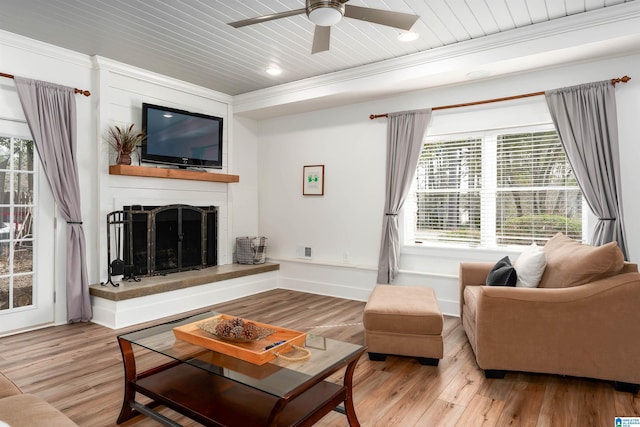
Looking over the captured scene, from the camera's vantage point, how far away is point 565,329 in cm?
254

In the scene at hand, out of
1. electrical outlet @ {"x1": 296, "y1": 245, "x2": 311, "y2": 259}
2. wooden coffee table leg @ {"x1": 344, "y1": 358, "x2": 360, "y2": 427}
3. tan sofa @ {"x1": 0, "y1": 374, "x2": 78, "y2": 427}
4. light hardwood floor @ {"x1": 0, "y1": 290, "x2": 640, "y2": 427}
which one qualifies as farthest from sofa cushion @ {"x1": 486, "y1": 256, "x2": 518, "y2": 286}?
electrical outlet @ {"x1": 296, "y1": 245, "x2": 311, "y2": 259}

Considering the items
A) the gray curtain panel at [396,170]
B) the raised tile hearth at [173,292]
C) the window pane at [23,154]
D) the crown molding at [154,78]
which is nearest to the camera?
the window pane at [23,154]

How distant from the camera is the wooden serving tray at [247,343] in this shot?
1.91m

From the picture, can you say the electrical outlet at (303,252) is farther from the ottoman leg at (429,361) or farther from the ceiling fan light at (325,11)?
the ceiling fan light at (325,11)

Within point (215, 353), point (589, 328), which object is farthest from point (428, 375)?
point (215, 353)

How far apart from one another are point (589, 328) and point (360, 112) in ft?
11.3

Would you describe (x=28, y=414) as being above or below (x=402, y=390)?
above

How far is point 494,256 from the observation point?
4.17m

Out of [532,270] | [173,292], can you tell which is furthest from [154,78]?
[532,270]

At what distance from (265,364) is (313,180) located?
3.75 metres

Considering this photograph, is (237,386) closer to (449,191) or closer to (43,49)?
(449,191)

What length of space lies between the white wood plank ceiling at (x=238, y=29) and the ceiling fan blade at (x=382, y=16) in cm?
78

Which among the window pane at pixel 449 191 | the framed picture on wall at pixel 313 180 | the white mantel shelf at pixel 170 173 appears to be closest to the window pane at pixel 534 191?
the window pane at pixel 449 191

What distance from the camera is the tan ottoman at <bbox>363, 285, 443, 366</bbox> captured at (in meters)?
2.87
